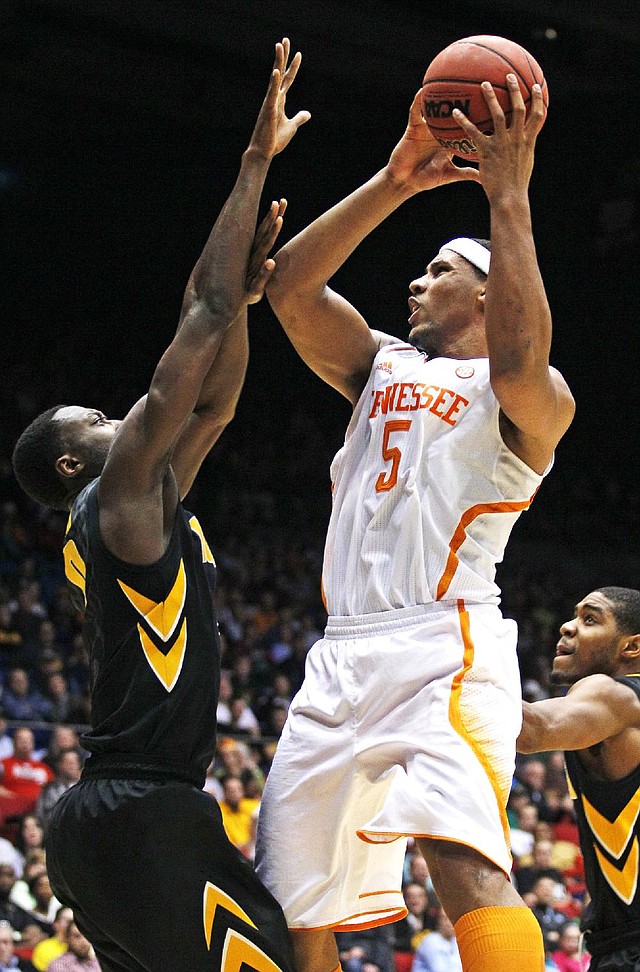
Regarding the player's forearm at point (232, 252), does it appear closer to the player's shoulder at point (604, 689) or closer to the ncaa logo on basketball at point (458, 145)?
the ncaa logo on basketball at point (458, 145)

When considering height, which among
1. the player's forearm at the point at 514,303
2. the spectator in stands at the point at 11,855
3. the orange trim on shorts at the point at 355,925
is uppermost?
the player's forearm at the point at 514,303

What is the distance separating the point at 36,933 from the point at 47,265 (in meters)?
13.3

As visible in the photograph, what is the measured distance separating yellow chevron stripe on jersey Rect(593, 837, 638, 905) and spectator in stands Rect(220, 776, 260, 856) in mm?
4762

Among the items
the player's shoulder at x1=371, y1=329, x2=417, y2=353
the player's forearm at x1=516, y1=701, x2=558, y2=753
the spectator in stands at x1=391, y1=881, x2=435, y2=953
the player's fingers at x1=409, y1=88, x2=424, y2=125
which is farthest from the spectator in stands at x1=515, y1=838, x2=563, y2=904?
the player's fingers at x1=409, y1=88, x2=424, y2=125

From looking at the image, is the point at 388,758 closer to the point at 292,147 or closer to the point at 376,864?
the point at 376,864

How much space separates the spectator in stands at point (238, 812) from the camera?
907 centimetres

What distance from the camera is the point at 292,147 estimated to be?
18422mm

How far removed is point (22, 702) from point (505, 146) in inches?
307

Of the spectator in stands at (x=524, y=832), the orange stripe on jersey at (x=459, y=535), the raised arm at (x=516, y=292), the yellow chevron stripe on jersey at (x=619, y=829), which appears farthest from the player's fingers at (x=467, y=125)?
the spectator in stands at (x=524, y=832)

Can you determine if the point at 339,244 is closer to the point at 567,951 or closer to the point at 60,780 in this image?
the point at 60,780

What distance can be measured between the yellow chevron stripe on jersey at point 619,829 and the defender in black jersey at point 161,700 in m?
1.59

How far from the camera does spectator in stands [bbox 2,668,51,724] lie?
1016 cm

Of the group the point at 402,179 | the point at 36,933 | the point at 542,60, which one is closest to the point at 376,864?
the point at 402,179

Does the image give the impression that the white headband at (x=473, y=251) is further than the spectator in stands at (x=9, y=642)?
No
